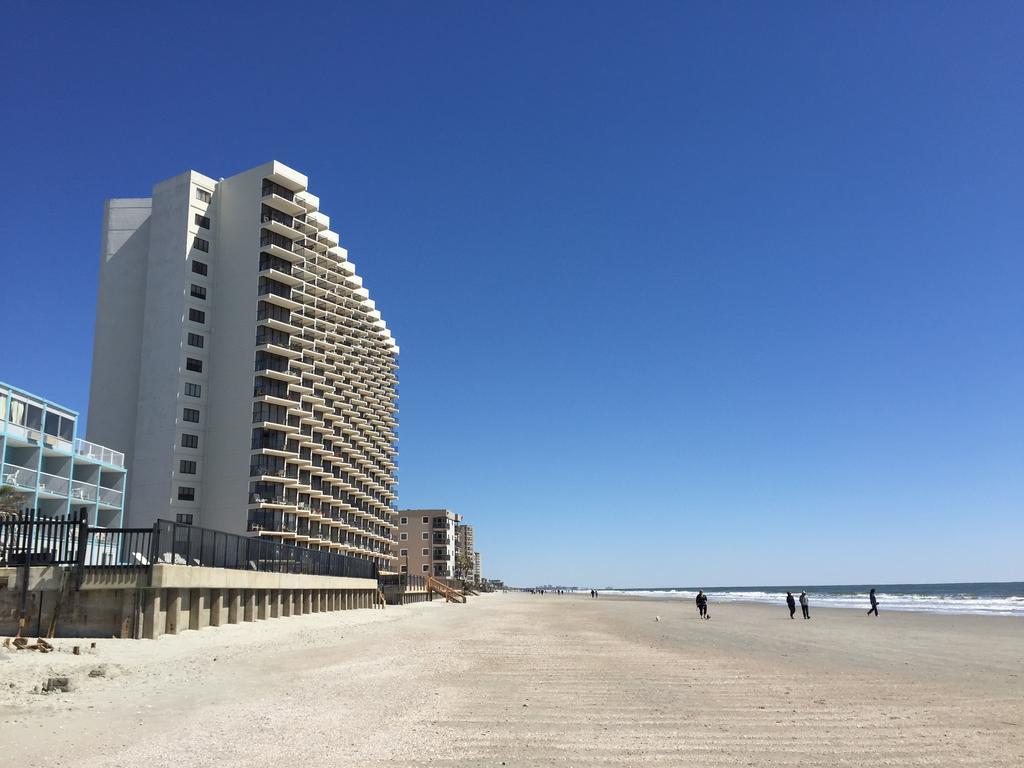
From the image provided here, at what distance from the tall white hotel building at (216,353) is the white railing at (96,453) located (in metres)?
15.5

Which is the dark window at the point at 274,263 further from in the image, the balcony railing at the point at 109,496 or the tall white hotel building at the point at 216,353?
the balcony railing at the point at 109,496

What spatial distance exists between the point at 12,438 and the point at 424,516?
113575 millimetres

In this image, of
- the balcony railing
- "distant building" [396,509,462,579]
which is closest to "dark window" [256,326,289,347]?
the balcony railing

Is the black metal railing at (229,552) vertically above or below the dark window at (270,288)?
below

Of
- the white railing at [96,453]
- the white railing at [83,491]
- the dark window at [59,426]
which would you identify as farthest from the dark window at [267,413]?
the dark window at [59,426]

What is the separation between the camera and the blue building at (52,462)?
43625 mm

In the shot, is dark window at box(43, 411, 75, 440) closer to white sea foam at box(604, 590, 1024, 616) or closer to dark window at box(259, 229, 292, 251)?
dark window at box(259, 229, 292, 251)

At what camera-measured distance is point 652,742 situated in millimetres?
10281

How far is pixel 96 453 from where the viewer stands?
5291 cm

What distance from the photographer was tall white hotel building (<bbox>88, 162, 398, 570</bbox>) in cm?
7300

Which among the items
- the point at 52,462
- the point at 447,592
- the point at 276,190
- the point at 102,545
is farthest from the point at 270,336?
the point at 102,545

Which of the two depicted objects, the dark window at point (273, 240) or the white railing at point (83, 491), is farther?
the dark window at point (273, 240)

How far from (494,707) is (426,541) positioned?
472 ft

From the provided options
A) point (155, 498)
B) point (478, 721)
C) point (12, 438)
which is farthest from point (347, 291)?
point (478, 721)
